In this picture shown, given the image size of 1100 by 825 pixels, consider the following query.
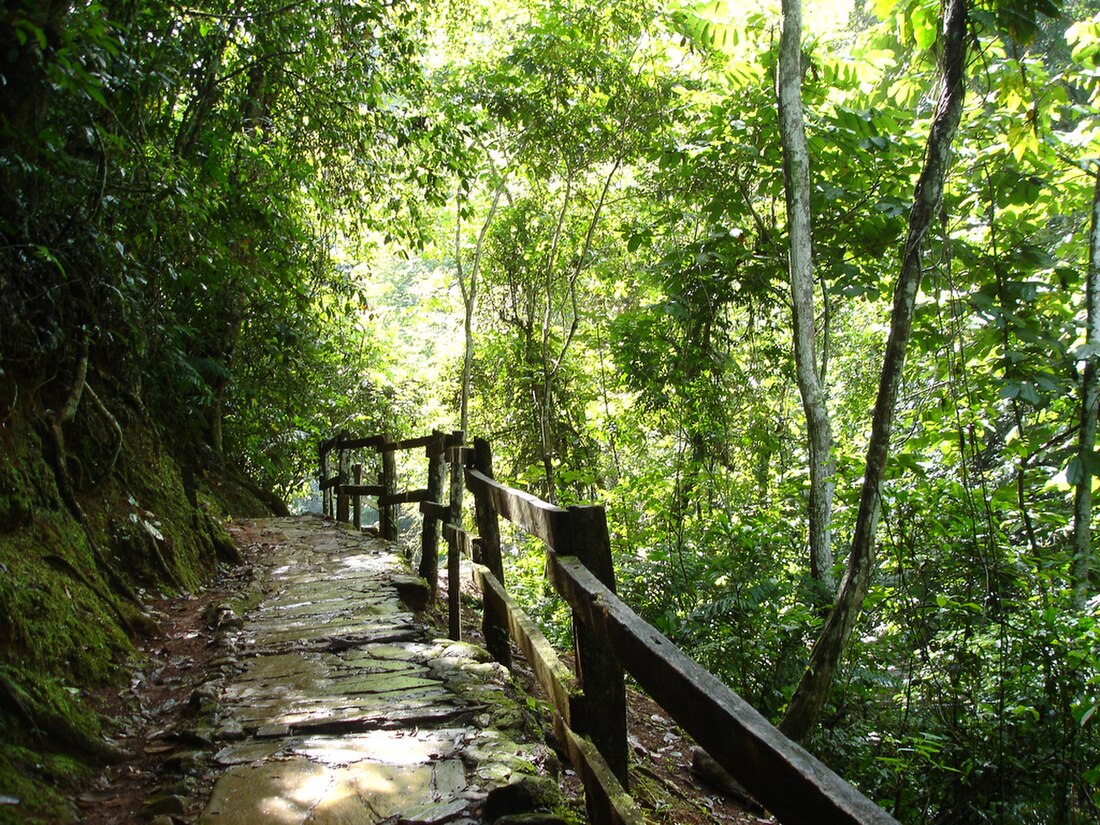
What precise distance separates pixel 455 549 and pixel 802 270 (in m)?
3.92

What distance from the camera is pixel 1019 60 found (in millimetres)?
4758

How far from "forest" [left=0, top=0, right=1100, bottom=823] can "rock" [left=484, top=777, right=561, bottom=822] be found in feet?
5.09

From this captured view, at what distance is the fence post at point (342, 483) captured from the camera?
11.1 meters

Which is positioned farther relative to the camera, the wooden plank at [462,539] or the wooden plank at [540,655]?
the wooden plank at [462,539]

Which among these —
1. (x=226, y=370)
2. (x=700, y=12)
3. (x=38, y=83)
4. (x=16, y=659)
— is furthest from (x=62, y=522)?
(x=700, y=12)

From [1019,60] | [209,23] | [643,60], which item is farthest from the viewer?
[643,60]

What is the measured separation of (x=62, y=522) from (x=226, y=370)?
6220mm

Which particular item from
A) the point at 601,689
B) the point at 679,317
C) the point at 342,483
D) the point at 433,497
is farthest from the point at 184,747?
the point at 342,483

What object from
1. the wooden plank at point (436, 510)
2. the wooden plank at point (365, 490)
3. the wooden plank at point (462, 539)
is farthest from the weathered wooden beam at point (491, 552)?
the wooden plank at point (365, 490)

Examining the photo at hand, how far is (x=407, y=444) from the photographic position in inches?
291

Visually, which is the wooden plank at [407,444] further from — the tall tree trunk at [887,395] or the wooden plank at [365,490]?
the tall tree trunk at [887,395]

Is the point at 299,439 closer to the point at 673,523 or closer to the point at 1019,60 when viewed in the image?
the point at 673,523

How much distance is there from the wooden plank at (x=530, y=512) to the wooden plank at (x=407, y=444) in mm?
2369

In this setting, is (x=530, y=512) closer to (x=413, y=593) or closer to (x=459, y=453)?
(x=459, y=453)
